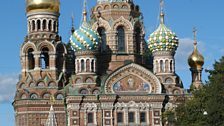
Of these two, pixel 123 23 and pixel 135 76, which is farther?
pixel 123 23

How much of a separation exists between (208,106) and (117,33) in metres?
16.3

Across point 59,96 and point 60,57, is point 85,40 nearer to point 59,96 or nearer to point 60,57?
point 60,57

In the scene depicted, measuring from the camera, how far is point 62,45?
1935 inches

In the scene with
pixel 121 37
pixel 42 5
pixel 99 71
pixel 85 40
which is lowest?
pixel 99 71

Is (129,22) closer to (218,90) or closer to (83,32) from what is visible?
(83,32)

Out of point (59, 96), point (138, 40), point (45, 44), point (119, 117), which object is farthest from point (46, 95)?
point (138, 40)

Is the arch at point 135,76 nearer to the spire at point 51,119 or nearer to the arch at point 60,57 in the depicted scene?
the spire at point 51,119

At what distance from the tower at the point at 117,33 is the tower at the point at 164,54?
2106 millimetres

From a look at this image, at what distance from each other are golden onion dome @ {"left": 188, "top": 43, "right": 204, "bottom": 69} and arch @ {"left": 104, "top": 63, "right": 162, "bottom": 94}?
5.89m

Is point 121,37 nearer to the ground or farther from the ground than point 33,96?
farther from the ground

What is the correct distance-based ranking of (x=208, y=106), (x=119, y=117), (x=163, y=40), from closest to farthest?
(x=208, y=106), (x=119, y=117), (x=163, y=40)

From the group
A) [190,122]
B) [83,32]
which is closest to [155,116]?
[83,32]

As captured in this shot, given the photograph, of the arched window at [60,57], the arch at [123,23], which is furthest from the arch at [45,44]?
the arch at [123,23]

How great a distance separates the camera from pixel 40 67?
159ft
